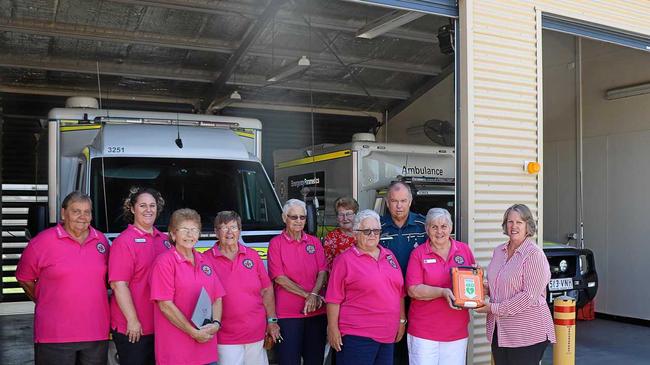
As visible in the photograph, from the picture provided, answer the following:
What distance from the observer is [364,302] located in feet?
14.4

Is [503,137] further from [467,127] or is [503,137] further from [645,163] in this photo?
[645,163]

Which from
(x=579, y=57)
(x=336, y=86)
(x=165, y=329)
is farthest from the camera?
Answer: (x=336, y=86)

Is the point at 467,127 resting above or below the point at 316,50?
below

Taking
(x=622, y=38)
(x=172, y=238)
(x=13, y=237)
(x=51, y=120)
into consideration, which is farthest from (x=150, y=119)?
(x=13, y=237)

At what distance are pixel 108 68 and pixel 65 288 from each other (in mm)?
8872

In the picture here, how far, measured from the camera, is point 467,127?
6.01m

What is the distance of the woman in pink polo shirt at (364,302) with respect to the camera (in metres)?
4.38

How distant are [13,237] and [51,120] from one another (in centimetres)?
579

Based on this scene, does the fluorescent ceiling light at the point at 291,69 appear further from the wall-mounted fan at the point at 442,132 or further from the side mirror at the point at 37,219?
the side mirror at the point at 37,219

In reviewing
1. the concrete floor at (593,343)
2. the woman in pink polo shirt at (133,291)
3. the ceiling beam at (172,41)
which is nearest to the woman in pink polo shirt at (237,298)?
the woman in pink polo shirt at (133,291)

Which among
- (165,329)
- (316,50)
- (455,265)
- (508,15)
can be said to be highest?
(316,50)

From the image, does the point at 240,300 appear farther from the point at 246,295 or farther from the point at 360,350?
the point at 360,350

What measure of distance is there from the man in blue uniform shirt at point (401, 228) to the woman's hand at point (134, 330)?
1.83 meters

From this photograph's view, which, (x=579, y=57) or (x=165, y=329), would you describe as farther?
(x=579, y=57)
